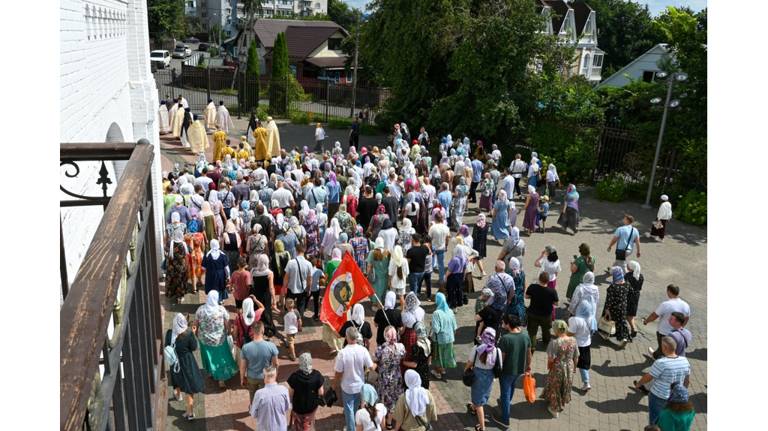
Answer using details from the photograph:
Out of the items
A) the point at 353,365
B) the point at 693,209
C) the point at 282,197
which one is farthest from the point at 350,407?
the point at 693,209

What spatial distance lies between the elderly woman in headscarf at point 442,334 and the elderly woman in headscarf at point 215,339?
2.79m

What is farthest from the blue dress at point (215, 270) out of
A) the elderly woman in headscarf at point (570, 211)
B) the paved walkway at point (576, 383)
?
the elderly woman in headscarf at point (570, 211)

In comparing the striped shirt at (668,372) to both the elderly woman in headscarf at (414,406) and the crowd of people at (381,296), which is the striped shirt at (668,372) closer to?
the crowd of people at (381,296)

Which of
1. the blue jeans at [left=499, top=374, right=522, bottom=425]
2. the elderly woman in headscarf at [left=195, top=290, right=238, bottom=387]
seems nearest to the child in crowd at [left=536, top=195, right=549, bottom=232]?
the blue jeans at [left=499, top=374, right=522, bottom=425]

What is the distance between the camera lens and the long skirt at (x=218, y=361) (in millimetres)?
8406

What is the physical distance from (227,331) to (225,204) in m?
4.65

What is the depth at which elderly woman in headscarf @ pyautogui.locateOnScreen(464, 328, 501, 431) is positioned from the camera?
7.63 m

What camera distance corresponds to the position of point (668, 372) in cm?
717

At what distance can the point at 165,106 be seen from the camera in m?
25.2

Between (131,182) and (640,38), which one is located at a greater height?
(640,38)

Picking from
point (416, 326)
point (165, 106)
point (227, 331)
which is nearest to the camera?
point (416, 326)

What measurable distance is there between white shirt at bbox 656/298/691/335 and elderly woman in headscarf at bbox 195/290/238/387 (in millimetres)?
5977

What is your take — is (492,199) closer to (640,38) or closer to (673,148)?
(673,148)

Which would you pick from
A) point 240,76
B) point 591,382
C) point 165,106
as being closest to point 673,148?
point 591,382
